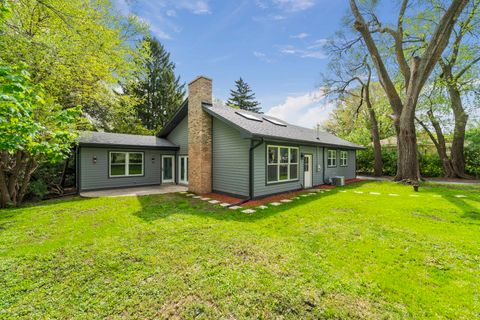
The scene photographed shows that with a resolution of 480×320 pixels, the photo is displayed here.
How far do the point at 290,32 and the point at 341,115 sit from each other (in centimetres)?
2131

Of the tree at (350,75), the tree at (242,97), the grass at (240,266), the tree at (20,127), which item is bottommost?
the grass at (240,266)

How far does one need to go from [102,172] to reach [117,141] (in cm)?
171

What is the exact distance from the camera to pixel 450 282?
2730mm

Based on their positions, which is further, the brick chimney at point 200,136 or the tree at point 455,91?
the tree at point 455,91

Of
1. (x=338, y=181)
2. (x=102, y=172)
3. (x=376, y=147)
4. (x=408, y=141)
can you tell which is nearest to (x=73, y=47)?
(x=102, y=172)

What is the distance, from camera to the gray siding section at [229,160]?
7820mm

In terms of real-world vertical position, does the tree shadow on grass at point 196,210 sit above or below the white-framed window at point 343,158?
below

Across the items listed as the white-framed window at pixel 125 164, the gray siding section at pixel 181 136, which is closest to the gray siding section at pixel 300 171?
the gray siding section at pixel 181 136

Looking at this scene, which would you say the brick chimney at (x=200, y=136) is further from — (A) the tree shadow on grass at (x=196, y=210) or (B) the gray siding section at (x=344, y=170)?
(B) the gray siding section at (x=344, y=170)

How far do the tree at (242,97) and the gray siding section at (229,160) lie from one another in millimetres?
24485

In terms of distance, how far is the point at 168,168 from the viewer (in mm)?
A: 12578

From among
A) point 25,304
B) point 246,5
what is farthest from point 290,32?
point 25,304

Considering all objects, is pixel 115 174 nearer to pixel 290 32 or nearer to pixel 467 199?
pixel 290 32

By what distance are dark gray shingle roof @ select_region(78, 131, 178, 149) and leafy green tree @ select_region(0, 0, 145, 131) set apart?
62.9 inches
